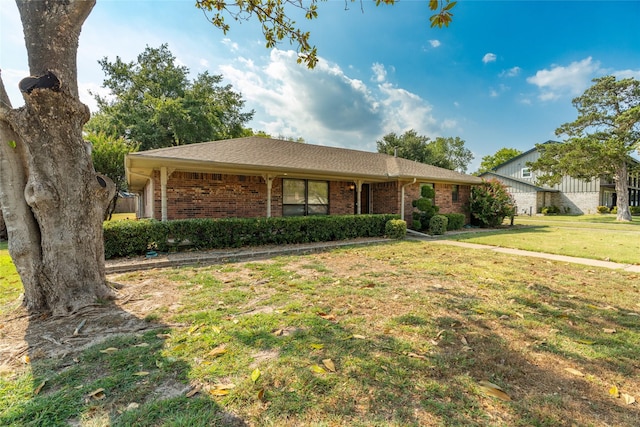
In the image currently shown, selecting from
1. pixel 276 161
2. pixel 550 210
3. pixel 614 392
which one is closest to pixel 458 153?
pixel 550 210

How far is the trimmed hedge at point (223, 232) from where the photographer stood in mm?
6633

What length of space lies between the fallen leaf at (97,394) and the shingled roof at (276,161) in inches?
257

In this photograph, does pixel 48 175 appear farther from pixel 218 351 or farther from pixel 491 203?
pixel 491 203

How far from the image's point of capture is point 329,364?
233cm

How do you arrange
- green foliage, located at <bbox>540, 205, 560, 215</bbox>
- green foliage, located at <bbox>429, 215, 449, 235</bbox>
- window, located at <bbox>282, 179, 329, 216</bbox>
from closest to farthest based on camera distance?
1. window, located at <bbox>282, 179, 329, 216</bbox>
2. green foliage, located at <bbox>429, 215, 449, 235</bbox>
3. green foliage, located at <bbox>540, 205, 560, 215</bbox>

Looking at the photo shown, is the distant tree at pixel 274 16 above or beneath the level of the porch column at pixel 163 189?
above

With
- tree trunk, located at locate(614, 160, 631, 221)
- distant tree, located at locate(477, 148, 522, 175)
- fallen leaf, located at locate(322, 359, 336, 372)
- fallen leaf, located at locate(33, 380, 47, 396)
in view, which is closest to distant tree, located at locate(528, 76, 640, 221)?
tree trunk, located at locate(614, 160, 631, 221)

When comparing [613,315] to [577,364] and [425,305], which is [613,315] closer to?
[577,364]

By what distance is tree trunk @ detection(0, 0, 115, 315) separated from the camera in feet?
11.1

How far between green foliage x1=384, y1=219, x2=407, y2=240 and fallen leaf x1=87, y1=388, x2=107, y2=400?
9.66 meters

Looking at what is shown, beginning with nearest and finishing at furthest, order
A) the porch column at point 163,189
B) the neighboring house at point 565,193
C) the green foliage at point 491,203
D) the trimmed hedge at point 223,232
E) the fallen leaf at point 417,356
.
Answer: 1. the fallen leaf at point 417,356
2. the trimmed hedge at point 223,232
3. the porch column at point 163,189
4. the green foliage at point 491,203
5. the neighboring house at point 565,193

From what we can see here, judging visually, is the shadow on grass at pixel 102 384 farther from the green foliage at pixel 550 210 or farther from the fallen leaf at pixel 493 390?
the green foliage at pixel 550 210

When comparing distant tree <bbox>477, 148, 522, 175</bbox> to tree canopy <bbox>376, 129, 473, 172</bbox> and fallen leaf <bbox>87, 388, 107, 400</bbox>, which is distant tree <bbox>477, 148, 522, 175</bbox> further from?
fallen leaf <bbox>87, 388, 107, 400</bbox>

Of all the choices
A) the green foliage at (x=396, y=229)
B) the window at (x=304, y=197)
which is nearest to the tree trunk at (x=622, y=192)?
the green foliage at (x=396, y=229)
